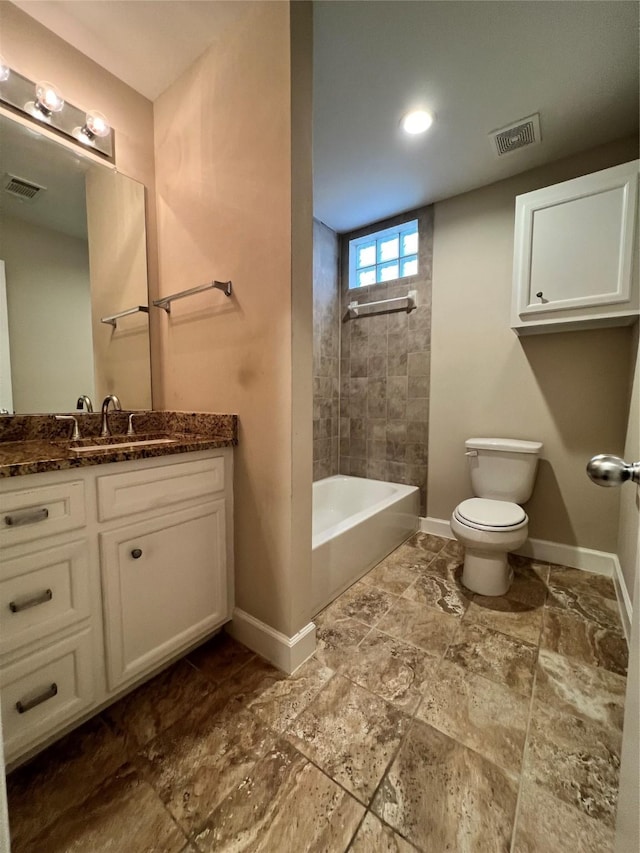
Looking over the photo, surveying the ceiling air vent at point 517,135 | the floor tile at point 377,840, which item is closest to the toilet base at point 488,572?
the floor tile at point 377,840

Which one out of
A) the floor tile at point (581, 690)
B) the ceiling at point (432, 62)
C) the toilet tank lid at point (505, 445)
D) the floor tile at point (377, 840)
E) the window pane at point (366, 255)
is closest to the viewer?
the floor tile at point (377, 840)

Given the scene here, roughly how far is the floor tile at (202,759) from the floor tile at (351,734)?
0.13m

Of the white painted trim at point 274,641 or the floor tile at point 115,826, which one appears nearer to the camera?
the floor tile at point 115,826

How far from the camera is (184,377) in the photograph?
63.7 inches

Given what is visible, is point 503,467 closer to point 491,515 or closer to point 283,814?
point 491,515

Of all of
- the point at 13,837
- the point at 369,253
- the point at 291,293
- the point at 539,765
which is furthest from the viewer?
the point at 369,253

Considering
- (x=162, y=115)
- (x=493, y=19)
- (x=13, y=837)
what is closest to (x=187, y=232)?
(x=162, y=115)

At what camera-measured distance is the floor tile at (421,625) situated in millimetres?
1417

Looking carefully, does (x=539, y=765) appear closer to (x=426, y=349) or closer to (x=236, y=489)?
(x=236, y=489)

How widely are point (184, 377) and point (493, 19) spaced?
1.86 m

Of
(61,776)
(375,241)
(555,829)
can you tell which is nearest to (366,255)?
(375,241)

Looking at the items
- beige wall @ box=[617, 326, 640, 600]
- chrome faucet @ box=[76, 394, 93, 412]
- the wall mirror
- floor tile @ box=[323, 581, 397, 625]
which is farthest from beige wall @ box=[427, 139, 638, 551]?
chrome faucet @ box=[76, 394, 93, 412]

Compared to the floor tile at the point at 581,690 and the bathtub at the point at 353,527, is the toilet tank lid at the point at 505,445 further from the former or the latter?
the floor tile at the point at 581,690

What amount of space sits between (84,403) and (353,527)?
1445mm
